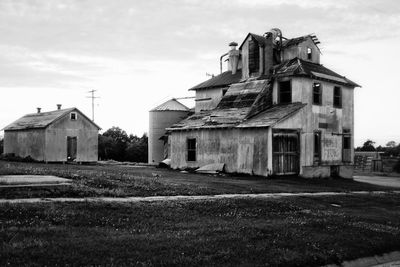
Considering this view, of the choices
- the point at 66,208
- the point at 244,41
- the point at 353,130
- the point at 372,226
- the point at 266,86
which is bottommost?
the point at 372,226

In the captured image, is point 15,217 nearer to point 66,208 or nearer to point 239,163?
point 66,208

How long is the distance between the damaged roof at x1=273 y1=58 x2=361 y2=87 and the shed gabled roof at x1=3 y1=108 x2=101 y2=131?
67.8ft

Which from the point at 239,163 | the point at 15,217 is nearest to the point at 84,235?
the point at 15,217

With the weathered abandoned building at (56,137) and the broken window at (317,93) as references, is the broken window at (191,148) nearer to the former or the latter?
the broken window at (317,93)

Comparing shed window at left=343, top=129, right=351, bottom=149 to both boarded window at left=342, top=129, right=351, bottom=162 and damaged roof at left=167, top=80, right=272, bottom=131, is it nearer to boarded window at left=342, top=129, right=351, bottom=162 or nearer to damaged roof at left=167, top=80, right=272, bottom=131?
boarded window at left=342, top=129, right=351, bottom=162

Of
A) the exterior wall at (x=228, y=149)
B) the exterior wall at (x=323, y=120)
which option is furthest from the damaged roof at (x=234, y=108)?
the exterior wall at (x=323, y=120)

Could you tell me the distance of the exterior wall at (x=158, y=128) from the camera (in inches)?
2080

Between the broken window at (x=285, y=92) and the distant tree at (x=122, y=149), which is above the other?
the broken window at (x=285, y=92)

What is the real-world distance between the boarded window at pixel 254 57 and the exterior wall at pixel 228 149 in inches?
279


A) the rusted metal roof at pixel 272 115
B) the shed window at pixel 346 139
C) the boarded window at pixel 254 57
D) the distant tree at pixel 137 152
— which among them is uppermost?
the boarded window at pixel 254 57

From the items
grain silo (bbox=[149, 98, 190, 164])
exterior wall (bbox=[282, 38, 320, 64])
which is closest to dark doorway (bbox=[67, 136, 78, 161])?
grain silo (bbox=[149, 98, 190, 164])

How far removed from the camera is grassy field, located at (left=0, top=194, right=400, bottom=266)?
9.55 metres

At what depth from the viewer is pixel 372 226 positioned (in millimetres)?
15945

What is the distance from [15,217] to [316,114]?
95.2ft
